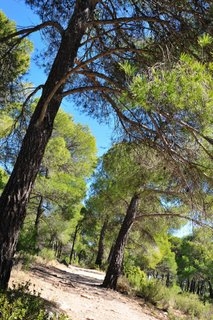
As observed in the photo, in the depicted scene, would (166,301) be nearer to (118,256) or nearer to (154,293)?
(154,293)

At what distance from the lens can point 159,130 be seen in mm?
3982

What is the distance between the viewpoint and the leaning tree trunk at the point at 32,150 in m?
3.73

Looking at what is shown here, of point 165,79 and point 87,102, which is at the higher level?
point 87,102

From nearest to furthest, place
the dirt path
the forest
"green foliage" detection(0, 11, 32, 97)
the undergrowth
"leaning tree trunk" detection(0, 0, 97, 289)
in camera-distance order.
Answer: the forest, "leaning tree trunk" detection(0, 0, 97, 289), "green foliage" detection(0, 11, 32, 97), the dirt path, the undergrowth

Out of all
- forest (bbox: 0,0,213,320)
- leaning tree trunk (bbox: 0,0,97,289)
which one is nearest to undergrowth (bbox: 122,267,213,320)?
forest (bbox: 0,0,213,320)

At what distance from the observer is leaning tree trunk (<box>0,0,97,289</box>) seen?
147 inches

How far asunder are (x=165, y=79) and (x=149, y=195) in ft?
22.4

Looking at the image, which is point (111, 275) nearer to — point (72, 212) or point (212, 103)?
point (72, 212)

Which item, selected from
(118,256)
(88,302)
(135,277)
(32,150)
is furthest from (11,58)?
(135,277)

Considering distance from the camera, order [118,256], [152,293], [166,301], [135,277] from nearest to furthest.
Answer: [118,256] < [152,293] < [166,301] < [135,277]

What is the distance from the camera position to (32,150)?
157 inches

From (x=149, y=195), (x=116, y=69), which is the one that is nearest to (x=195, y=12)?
(x=116, y=69)

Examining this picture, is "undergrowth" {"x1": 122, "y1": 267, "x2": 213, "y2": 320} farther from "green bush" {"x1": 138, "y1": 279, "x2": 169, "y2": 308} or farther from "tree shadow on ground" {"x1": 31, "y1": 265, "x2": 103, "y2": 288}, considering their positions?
"tree shadow on ground" {"x1": 31, "y1": 265, "x2": 103, "y2": 288}

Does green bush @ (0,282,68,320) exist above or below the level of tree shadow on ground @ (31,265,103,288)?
below
